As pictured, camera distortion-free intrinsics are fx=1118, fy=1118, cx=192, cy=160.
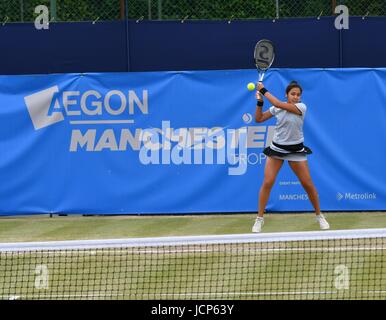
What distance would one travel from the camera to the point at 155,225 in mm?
12406

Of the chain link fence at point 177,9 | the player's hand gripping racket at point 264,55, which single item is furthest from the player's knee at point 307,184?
the chain link fence at point 177,9

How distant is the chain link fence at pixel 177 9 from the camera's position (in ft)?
46.4

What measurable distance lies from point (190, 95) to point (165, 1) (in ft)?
5.98

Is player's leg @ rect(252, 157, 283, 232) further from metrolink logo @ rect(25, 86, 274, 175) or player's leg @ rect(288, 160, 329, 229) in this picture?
metrolink logo @ rect(25, 86, 274, 175)

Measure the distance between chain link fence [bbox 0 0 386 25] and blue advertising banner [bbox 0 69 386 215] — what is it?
4.75ft

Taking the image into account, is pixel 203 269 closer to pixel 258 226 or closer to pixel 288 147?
pixel 258 226

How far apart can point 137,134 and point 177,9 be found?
2112 millimetres

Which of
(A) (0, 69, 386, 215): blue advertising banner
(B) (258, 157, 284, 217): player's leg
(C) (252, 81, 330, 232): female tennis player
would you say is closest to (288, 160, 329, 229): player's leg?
(C) (252, 81, 330, 232): female tennis player

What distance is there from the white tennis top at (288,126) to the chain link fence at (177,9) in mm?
3012

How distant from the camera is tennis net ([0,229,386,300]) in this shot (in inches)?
318
